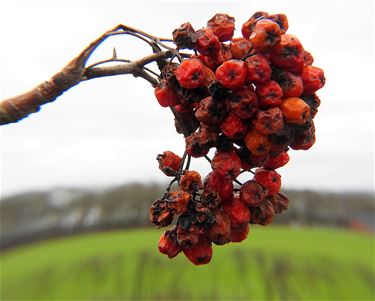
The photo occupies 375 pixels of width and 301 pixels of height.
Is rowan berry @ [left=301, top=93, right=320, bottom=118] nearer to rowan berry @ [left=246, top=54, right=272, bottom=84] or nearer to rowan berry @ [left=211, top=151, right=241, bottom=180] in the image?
rowan berry @ [left=246, top=54, right=272, bottom=84]

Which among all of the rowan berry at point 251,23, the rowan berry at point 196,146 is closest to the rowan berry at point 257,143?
the rowan berry at point 196,146

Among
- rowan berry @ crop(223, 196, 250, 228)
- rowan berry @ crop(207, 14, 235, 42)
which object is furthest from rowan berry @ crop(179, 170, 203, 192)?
rowan berry @ crop(207, 14, 235, 42)

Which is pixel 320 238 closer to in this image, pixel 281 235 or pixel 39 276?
pixel 281 235

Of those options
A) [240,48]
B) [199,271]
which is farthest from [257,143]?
[199,271]

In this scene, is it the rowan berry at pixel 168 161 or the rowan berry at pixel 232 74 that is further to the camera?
the rowan berry at pixel 168 161

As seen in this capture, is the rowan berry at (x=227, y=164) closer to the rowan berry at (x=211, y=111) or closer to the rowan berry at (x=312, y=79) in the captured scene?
the rowan berry at (x=211, y=111)
